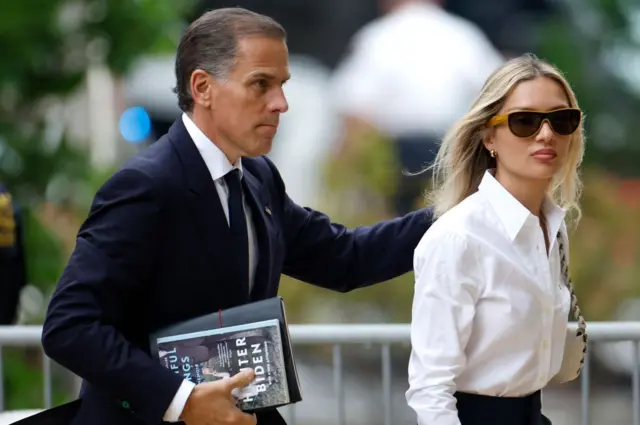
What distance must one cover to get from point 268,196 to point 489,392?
770 millimetres

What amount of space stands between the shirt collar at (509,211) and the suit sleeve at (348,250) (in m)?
0.41

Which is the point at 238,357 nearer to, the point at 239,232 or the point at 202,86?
the point at 239,232

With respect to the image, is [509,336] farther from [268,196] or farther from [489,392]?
[268,196]

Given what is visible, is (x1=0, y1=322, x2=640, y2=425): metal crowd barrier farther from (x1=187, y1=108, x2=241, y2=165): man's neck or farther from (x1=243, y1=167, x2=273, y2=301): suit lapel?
(x1=187, y1=108, x2=241, y2=165): man's neck

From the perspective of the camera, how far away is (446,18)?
1250 centimetres

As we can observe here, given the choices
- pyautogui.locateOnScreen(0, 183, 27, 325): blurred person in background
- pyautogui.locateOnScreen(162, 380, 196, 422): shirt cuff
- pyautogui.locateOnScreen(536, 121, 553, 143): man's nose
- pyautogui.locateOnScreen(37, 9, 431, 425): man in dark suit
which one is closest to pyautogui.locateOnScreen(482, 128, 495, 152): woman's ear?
pyautogui.locateOnScreen(536, 121, 553, 143): man's nose

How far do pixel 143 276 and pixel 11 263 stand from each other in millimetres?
4369

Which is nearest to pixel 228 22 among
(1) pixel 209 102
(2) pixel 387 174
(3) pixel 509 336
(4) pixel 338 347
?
(1) pixel 209 102

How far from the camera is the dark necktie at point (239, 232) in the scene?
312cm

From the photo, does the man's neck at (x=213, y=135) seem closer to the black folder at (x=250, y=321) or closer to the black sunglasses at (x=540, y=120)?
the black folder at (x=250, y=321)

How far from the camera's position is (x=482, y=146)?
337 cm

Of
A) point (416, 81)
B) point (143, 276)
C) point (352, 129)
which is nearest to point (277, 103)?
point (143, 276)

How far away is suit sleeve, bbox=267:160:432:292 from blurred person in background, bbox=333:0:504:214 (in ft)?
24.1

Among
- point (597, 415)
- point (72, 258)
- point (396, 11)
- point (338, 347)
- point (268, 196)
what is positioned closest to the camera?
point (72, 258)
